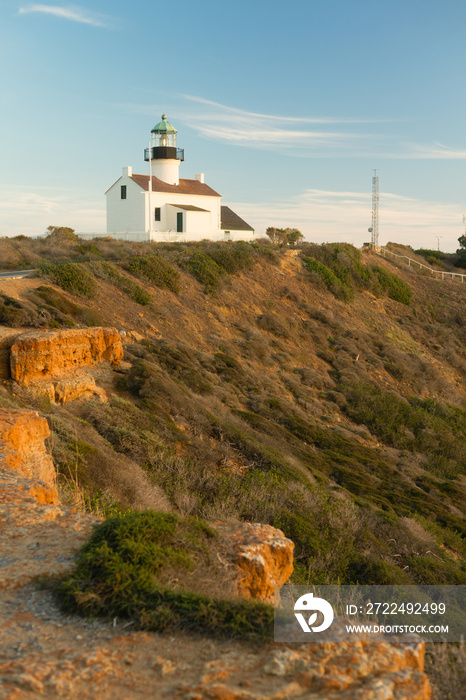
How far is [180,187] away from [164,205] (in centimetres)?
282

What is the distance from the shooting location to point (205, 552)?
4590 millimetres

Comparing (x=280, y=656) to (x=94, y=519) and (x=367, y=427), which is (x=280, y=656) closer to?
(x=94, y=519)

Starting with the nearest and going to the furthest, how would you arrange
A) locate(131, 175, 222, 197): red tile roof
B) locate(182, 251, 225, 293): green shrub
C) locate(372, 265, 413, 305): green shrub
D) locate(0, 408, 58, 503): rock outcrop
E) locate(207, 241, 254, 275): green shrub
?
locate(0, 408, 58, 503): rock outcrop → locate(182, 251, 225, 293): green shrub → locate(207, 241, 254, 275): green shrub → locate(372, 265, 413, 305): green shrub → locate(131, 175, 222, 197): red tile roof

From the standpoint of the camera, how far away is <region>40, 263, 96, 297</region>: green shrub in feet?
63.7

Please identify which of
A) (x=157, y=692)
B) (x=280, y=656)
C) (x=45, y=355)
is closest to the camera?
(x=157, y=692)

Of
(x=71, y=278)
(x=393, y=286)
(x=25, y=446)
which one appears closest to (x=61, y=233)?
(x=71, y=278)

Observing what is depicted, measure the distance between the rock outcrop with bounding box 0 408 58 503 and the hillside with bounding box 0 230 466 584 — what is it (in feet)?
1.41

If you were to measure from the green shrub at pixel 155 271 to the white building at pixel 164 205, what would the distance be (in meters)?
9.40

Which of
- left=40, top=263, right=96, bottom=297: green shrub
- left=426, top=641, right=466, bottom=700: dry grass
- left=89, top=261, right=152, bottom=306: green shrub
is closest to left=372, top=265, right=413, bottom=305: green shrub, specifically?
left=89, top=261, right=152, bottom=306: green shrub

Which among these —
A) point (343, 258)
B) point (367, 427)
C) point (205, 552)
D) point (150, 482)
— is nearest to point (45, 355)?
point (150, 482)

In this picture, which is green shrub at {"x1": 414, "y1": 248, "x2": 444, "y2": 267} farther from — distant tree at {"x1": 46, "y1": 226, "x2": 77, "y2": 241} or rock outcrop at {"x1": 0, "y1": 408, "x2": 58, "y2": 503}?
rock outcrop at {"x1": 0, "y1": 408, "x2": 58, "y2": 503}

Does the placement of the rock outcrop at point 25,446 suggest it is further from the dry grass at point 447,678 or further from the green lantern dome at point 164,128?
the green lantern dome at point 164,128

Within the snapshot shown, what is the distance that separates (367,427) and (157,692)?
17.9 m

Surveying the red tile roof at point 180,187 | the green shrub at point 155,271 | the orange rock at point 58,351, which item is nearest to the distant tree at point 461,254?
the red tile roof at point 180,187
